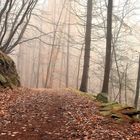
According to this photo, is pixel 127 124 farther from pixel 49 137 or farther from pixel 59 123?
pixel 49 137

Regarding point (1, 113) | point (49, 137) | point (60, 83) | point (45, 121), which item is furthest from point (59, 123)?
point (60, 83)

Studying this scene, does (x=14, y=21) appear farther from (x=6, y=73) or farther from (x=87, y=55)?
(x=87, y=55)

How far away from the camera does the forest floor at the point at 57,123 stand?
273 inches

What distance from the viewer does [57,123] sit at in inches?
311

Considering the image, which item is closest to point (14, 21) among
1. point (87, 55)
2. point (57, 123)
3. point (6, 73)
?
point (6, 73)

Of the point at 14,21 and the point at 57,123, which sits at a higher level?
the point at 14,21

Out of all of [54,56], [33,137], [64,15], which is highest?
[64,15]

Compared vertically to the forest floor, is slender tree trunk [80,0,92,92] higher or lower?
higher

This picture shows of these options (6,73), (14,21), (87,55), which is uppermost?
(14,21)

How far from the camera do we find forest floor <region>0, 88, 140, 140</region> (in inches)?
273

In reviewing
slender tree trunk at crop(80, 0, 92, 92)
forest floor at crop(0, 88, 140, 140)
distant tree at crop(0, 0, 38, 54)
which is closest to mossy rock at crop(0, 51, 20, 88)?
distant tree at crop(0, 0, 38, 54)

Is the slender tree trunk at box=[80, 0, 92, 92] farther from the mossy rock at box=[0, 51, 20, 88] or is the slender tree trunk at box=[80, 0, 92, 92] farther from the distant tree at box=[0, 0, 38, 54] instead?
the mossy rock at box=[0, 51, 20, 88]

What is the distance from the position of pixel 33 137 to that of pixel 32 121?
4.35 feet

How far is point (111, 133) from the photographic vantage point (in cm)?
723
